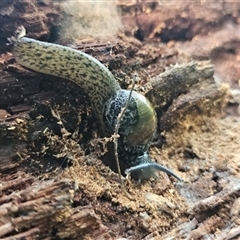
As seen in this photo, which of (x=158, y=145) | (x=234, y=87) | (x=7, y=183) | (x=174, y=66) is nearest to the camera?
(x=7, y=183)

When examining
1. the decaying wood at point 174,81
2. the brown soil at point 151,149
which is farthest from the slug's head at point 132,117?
the decaying wood at point 174,81

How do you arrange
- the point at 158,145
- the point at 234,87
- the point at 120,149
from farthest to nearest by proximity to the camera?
the point at 234,87
the point at 158,145
the point at 120,149

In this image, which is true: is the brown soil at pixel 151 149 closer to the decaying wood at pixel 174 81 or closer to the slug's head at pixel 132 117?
the decaying wood at pixel 174 81

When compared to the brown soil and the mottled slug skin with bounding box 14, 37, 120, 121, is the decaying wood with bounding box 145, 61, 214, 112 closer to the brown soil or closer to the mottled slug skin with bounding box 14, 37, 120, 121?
the brown soil

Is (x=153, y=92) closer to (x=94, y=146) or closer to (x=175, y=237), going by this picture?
(x=94, y=146)

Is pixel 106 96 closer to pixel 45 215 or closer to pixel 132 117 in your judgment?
pixel 132 117

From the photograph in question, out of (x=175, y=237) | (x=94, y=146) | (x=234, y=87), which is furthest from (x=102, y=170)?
(x=234, y=87)

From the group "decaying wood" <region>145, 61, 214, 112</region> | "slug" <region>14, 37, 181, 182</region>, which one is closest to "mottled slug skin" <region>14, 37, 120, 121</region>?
"slug" <region>14, 37, 181, 182</region>
